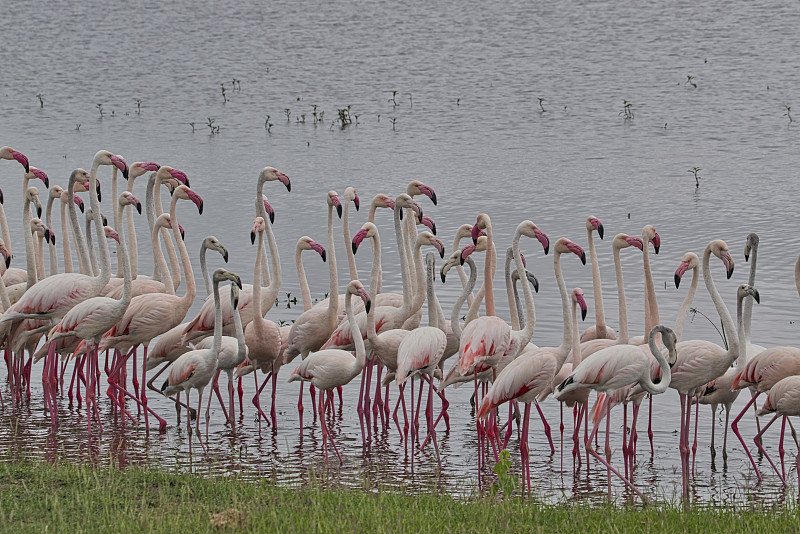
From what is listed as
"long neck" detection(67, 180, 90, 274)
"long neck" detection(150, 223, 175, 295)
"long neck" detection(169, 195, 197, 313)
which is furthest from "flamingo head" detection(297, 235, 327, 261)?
"long neck" detection(67, 180, 90, 274)

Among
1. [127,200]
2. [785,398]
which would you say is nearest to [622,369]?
[785,398]

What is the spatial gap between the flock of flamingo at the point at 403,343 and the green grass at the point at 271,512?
1271 millimetres

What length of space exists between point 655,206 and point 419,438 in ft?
29.3

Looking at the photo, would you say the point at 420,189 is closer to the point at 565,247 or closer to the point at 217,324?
the point at 565,247

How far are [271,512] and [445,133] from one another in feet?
62.1

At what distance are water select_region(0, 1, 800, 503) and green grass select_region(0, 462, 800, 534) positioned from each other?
85cm

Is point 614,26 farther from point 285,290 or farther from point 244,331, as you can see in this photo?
point 244,331

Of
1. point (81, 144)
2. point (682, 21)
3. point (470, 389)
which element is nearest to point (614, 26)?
point (682, 21)

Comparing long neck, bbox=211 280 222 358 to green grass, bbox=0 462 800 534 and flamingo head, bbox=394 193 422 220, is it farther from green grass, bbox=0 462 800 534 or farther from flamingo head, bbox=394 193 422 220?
flamingo head, bbox=394 193 422 220

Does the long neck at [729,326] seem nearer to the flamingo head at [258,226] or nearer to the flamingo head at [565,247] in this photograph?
the flamingo head at [565,247]

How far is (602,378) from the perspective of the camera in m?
7.54

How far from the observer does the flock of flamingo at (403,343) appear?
8.00 meters

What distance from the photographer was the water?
9.05 meters

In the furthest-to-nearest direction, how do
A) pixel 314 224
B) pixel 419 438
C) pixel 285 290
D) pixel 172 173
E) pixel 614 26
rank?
pixel 614 26, pixel 314 224, pixel 285 290, pixel 172 173, pixel 419 438
